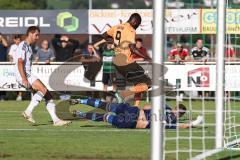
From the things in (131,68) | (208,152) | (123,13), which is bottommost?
(208,152)

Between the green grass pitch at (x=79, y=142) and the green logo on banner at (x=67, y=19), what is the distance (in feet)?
47.1

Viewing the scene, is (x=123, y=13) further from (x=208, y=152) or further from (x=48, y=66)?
(x=208, y=152)

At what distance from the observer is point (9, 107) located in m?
23.9

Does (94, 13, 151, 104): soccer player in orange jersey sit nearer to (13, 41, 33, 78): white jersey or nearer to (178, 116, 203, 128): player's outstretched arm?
(13, 41, 33, 78): white jersey

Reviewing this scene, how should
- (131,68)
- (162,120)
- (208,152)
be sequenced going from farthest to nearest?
(131,68)
(208,152)
(162,120)

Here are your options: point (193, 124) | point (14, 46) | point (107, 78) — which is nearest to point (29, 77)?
point (193, 124)

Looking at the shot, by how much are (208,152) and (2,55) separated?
1747cm

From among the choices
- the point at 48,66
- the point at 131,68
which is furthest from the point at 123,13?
the point at 131,68

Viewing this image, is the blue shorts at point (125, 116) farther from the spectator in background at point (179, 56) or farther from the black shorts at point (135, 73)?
the spectator in background at point (179, 56)

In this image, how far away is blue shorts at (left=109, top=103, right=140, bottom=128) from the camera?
15.7 m

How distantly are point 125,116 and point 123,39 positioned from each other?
2759 millimetres

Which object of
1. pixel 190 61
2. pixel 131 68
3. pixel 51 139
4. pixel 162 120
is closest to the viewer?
pixel 162 120

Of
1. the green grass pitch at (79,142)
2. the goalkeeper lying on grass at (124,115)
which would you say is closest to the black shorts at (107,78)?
the green grass pitch at (79,142)

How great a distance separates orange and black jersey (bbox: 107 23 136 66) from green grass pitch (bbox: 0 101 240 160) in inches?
65.9
